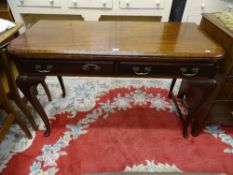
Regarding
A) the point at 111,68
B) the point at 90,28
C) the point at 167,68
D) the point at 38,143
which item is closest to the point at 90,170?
the point at 38,143

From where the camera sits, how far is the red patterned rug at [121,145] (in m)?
1.10

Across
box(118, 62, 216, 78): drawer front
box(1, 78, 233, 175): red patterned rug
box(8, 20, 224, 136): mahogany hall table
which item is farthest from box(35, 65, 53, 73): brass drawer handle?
box(1, 78, 233, 175): red patterned rug

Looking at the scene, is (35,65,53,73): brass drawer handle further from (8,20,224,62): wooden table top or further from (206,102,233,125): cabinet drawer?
(206,102,233,125): cabinet drawer

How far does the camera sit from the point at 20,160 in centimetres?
111

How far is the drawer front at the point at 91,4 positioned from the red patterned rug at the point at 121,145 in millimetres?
994

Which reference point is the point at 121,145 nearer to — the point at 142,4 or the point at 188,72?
the point at 188,72

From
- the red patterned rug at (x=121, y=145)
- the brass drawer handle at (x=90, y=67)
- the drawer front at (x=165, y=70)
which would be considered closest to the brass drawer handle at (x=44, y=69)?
the brass drawer handle at (x=90, y=67)

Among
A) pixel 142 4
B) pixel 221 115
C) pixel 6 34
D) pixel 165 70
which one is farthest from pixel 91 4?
pixel 221 115

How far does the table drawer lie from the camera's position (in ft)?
2.85

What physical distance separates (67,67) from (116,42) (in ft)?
0.97

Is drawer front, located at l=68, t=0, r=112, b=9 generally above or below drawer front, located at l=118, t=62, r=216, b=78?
above

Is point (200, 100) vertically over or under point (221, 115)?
over

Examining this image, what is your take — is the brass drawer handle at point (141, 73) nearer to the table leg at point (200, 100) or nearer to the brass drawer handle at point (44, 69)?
the table leg at point (200, 100)

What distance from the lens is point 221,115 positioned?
127 cm
